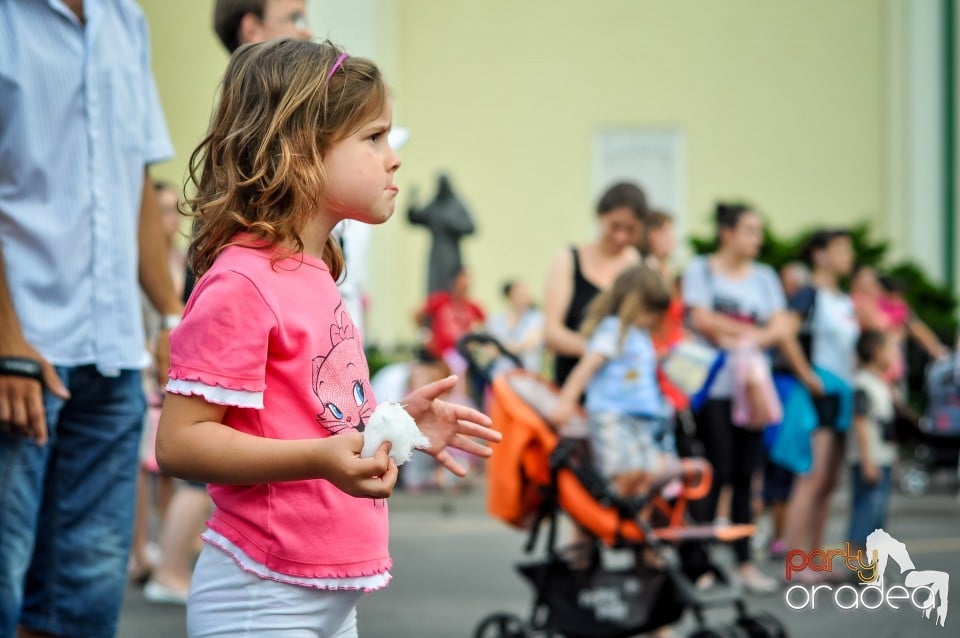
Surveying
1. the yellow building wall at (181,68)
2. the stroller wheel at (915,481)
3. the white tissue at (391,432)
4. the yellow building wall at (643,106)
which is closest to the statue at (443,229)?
the yellow building wall at (181,68)

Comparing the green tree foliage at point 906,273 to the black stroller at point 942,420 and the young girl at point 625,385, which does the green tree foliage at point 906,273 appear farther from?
the young girl at point 625,385

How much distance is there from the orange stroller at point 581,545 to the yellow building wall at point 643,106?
786 inches

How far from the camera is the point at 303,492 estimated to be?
226cm

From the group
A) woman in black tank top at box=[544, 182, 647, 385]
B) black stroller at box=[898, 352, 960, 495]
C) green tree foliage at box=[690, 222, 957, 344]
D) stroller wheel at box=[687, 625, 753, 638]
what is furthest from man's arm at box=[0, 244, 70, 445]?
green tree foliage at box=[690, 222, 957, 344]

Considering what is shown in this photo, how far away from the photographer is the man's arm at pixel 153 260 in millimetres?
3471

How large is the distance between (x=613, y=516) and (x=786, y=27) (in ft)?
71.1

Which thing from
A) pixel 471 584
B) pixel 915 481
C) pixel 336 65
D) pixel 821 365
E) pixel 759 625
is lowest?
pixel 915 481

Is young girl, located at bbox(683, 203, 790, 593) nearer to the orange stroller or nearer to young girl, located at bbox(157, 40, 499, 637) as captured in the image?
the orange stroller

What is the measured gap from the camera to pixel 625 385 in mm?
5570

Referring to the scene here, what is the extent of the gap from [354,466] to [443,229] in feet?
45.3

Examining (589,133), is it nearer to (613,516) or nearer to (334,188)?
(613,516)

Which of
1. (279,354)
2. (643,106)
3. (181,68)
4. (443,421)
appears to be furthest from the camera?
(643,106)

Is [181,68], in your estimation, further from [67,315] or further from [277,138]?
[277,138]

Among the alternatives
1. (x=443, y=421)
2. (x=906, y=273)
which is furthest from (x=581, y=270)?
(x=906, y=273)
